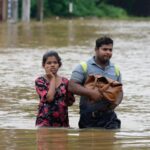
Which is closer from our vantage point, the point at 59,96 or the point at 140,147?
the point at 140,147

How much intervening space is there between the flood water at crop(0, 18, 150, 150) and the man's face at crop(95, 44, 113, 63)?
31.6 inches

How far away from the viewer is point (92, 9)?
6606cm

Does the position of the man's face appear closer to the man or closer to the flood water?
the man

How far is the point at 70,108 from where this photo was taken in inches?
488

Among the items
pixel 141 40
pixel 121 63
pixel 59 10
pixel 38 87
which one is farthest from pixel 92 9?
pixel 38 87

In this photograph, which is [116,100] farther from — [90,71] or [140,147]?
[140,147]

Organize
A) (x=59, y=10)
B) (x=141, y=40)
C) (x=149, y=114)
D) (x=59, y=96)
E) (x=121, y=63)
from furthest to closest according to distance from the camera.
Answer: (x=59, y=10)
(x=141, y=40)
(x=121, y=63)
(x=149, y=114)
(x=59, y=96)

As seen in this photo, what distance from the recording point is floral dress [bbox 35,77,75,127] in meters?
8.90

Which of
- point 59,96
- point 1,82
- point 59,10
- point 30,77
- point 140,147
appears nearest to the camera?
point 140,147

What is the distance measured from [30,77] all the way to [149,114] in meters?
5.46

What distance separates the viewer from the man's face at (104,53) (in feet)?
28.7

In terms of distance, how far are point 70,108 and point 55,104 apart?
3.49 m

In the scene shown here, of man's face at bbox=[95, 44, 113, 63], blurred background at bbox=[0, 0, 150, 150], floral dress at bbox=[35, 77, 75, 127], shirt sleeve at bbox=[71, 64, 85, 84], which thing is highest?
man's face at bbox=[95, 44, 113, 63]

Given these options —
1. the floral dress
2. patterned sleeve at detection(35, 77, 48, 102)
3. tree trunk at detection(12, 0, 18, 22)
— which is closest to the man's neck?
the floral dress
